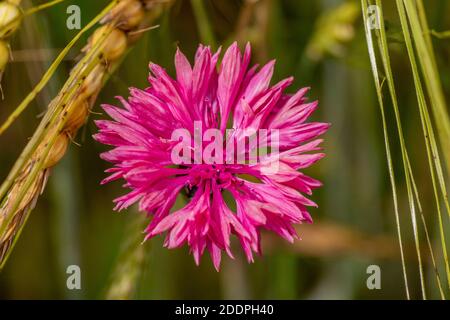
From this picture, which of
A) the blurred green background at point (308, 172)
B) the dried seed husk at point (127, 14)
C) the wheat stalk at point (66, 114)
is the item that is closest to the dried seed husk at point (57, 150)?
the wheat stalk at point (66, 114)

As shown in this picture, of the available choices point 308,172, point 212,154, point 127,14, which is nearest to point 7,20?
point 127,14

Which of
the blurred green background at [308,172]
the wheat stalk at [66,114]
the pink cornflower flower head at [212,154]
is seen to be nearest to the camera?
the wheat stalk at [66,114]

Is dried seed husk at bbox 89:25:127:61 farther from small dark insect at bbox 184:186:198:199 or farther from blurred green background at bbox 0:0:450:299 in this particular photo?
blurred green background at bbox 0:0:450:299

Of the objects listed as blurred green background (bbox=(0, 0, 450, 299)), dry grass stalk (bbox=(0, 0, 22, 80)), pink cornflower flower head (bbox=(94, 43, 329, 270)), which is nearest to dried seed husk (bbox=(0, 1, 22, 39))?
dry grass stalk (bbox=(0, 0, 22, 80))

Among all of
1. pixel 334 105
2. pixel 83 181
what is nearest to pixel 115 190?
pixel 83 181

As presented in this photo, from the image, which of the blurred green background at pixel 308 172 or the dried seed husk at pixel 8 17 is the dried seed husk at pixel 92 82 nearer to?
the dried seed husk at pixel 8 17

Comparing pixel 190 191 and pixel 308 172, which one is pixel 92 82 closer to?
pixel 190 191
